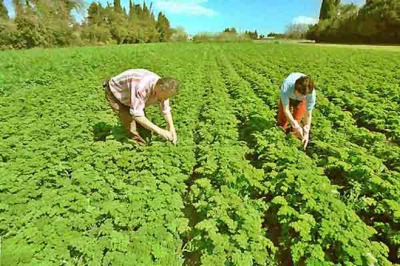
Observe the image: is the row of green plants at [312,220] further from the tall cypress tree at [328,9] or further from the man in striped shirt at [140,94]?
the tall cypress tree at [328,9]

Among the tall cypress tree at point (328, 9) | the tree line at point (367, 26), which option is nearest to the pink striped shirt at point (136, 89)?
the tree line at point (367, 26)

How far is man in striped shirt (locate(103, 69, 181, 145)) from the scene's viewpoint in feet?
10.8

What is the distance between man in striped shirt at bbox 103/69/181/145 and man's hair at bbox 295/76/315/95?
6.59 ft

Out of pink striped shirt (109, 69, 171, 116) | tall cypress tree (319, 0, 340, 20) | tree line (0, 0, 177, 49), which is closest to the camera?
pink striped shirt (109, 69, 171, 116)

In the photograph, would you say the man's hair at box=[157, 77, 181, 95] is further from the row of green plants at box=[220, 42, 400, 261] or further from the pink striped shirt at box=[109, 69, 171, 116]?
the row of green plants at box=[220, 42, 400, 261]

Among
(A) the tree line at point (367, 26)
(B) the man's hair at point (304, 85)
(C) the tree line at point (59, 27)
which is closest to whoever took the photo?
(B) the man's hair at point (304, 85)

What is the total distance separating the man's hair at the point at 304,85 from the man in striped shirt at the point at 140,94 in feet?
6.59

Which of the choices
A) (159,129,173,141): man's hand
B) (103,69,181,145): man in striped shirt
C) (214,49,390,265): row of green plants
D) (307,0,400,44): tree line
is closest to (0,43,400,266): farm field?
(214,49,390,265): row of green plants

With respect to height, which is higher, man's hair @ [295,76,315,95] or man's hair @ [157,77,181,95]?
man's hair @ [157,77,181,95]

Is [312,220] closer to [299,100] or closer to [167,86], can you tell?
[167,86]

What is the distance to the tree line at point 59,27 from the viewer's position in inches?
1484

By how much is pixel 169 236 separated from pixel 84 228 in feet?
3.08

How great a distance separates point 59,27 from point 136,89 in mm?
50540

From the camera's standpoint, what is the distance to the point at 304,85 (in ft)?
12.2
